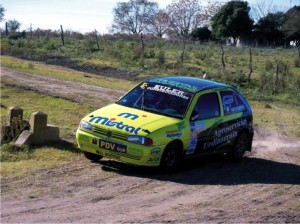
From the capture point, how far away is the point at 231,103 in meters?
11.5

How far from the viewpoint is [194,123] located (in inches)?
403

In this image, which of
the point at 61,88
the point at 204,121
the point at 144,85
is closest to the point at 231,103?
the point at 204,121

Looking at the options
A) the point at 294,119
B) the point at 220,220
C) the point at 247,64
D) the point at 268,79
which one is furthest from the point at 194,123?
the point at 247,64

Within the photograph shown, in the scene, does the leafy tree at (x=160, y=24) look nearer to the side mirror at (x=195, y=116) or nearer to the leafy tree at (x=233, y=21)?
the leafy tree at (x=233, y=21)

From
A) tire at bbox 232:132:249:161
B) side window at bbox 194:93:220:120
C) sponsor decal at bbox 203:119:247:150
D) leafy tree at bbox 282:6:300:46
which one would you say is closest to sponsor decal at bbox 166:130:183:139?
side window at bbox 194:93:220:120

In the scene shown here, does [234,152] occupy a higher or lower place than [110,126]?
lower

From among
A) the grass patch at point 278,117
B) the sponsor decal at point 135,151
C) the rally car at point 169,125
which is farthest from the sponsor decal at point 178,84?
the grass patch at point 278,117

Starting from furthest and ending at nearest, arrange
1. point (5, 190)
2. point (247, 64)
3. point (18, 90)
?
point (247, 64) → point (18, 90) → point (5, 190)

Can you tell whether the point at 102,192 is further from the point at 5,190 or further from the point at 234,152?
the point at 234,152

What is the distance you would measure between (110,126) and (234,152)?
3.00 m

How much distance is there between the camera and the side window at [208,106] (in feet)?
34.5

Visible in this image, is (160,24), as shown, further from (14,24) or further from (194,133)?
(194,133)

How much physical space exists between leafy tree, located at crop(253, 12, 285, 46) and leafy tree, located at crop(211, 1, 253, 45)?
995 mm

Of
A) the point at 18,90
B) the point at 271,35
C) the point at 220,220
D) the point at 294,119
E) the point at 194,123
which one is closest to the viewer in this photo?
the point at 220,220
